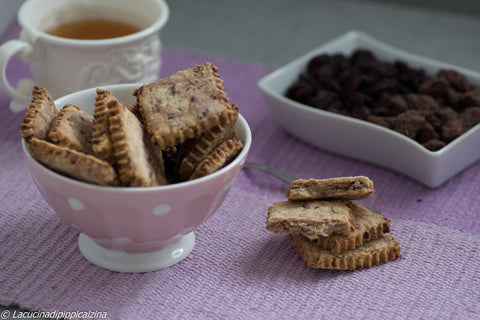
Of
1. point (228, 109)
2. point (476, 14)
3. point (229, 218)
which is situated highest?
point (228, 109)

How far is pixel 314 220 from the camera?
0.89 metres

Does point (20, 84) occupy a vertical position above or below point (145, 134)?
below

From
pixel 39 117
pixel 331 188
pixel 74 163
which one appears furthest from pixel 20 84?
pixel 331 188

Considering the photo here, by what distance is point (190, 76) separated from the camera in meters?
0.88

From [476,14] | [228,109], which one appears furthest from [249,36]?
[228,109]

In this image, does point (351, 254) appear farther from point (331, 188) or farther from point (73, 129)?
point (73, 129)

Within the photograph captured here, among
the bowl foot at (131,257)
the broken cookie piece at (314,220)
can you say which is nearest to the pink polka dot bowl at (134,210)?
the bowl foot at (131,257)

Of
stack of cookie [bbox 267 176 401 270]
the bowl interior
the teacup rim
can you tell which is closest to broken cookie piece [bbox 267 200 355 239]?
stack of cookie [bbox 267 176 401 270]

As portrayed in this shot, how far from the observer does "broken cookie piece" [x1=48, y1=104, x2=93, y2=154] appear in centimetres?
79

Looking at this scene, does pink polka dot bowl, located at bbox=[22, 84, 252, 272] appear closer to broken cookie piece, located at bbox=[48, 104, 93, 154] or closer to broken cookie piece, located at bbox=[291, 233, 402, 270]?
broken cookie piece, located at bbox=[48, 104, 93, 154]

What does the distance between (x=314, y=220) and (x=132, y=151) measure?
0.94 feet

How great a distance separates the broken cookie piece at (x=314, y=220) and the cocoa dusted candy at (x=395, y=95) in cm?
30

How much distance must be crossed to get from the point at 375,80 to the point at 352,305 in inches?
24.1

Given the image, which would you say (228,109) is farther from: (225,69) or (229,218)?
(225,69)
